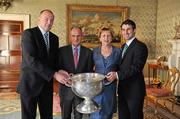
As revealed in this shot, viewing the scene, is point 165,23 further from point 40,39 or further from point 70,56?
point 40,39

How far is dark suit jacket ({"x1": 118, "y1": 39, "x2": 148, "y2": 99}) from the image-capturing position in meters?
2.35

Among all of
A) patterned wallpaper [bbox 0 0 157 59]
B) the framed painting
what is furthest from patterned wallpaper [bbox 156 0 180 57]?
the framed painting

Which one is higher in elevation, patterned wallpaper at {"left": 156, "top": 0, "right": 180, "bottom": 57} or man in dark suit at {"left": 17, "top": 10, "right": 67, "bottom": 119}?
patterned wallpaper at {"left": 156, "top": 0, "right": 180, "bottom": 57}

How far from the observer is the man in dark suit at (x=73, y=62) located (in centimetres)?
238

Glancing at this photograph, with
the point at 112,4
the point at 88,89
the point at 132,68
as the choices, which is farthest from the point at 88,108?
the point at 112,4

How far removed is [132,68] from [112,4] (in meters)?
4.74

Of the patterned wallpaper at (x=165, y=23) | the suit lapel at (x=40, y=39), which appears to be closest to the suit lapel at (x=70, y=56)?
the suit lapel at (x=40, y=39)

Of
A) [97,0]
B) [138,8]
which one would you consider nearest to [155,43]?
[138,8]

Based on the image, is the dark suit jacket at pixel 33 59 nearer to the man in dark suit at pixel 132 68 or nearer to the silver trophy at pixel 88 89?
the silver trophy at pixel 88 89

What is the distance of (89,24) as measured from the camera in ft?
21.7

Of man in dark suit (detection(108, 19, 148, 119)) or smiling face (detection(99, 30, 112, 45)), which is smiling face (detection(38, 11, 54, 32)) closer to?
smiling face (detection(99, 30, 112, 45))

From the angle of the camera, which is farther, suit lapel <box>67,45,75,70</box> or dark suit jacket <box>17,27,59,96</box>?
suit lapel <box>67,45,75,70</box>

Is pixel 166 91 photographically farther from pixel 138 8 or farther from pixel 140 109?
pixel 138 8

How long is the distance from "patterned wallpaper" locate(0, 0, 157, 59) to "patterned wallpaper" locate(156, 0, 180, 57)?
5.0 inches
